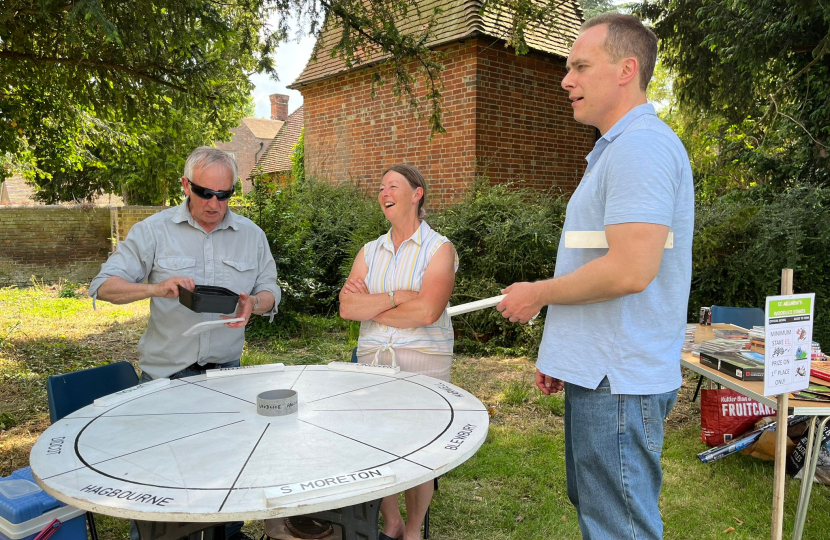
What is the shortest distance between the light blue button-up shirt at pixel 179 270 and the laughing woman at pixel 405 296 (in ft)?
2.12

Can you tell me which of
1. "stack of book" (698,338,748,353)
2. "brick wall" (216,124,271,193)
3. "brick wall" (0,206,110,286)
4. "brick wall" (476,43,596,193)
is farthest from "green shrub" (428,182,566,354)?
"brick wall" (216,124,271,193)

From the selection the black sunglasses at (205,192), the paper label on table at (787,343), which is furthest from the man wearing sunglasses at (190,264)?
the paper label on table at (787,343)

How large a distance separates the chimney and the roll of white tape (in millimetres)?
42739

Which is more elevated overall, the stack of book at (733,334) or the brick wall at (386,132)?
the brick wall at (386,132)

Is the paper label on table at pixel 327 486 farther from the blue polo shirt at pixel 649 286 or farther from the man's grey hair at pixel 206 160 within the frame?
the man's grey hair at pixel 206 160

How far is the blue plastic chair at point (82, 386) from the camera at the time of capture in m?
2.62

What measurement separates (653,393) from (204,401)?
1.75 meters

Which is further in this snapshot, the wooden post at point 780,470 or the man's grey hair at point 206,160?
the man's grey hair at point 206,160

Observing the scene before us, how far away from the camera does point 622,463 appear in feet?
5.59

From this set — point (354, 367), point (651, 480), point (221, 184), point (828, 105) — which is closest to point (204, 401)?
point (354, 367)

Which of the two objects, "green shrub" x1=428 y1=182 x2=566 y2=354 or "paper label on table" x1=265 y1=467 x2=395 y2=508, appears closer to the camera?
"paper label on table" x1=265 y1=467 x2=395 y2=508

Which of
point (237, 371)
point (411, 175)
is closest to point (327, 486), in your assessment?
point (237, 371)

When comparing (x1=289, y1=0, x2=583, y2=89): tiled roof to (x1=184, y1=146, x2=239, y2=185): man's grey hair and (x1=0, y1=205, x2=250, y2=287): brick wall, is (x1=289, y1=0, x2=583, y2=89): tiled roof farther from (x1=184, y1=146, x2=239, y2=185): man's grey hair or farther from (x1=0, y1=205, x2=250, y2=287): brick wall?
(x1=0, y1=205, x2=250, y2=287): brick wall

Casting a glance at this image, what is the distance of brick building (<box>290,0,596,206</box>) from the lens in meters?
9.05
